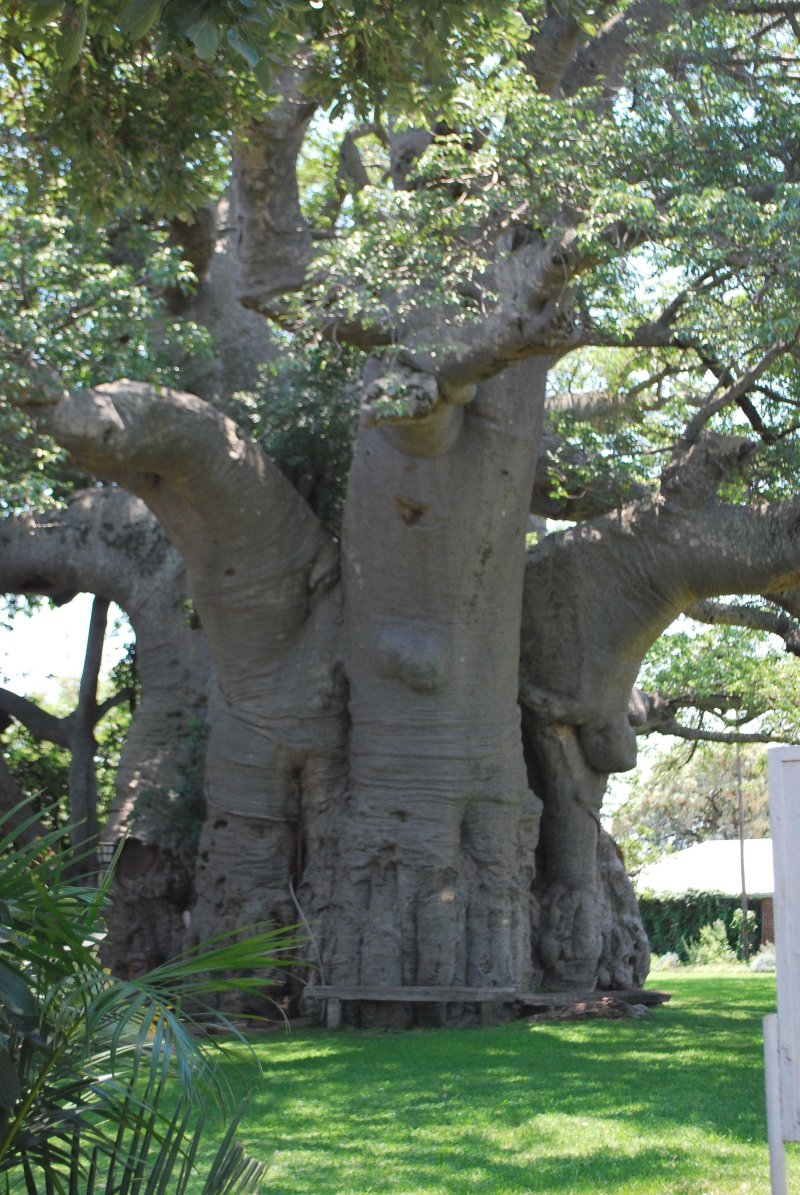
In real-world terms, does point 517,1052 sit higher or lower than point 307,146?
lower

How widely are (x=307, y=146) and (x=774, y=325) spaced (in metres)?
10.9

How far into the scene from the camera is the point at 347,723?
1161cm

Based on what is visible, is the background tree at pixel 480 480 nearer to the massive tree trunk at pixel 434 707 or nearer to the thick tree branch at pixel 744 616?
the massive tree trunk at pixel 434 707

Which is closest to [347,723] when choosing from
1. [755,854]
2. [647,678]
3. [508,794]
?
[508,794]

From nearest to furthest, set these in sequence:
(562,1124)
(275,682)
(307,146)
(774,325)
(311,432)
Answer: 1. (562,1124)
2. (774,325)
3. (275,682)
4. (311,432)
5. (307,146)

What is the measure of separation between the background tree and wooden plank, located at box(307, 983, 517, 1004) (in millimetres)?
204

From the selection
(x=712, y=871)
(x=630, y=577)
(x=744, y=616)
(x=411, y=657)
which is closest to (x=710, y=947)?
(x=712, y=871)

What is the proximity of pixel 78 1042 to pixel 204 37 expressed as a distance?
2.59 meters

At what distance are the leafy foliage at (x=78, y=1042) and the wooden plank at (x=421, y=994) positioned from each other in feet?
23.4

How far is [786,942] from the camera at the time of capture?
126 inches

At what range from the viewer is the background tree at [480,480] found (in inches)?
366

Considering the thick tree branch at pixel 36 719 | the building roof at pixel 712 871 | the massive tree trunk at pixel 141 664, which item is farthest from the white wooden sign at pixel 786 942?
the building roof at pixel 712 871

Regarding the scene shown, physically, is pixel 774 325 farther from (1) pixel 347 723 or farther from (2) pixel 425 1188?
(2) pixel 425 1188

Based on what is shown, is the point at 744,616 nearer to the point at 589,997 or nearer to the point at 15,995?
the point at 589,997
